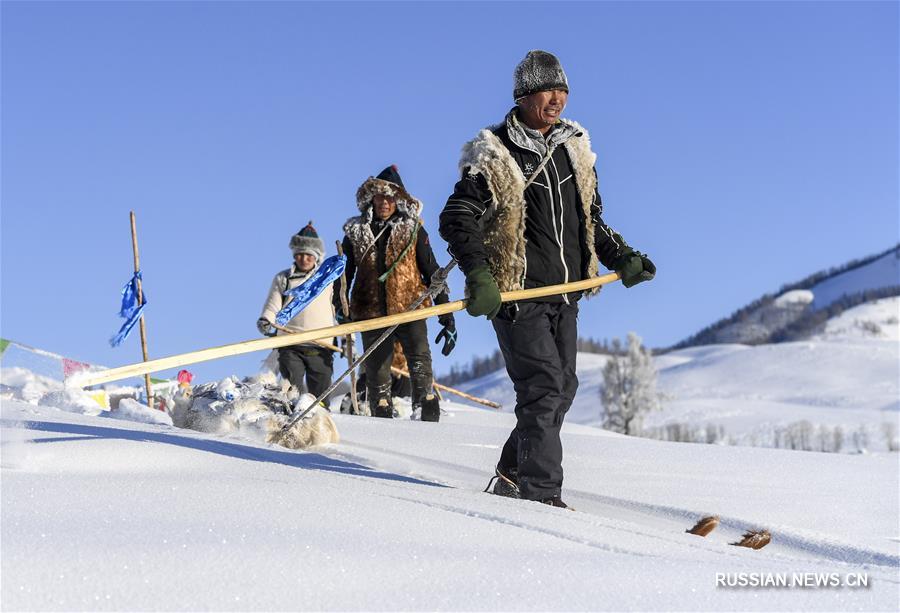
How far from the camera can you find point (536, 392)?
195 inches

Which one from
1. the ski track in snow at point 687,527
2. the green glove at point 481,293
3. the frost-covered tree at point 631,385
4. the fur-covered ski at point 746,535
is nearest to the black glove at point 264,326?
the ski track in snow at point 687,527

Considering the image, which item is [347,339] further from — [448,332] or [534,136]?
[534,136]

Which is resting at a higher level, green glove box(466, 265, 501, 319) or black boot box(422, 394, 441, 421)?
green glove box(466, 265, 501, 319)

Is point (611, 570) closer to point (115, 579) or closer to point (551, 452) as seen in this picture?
point (115, 579)

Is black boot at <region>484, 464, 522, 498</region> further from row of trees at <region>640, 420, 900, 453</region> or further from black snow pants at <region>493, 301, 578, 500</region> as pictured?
row of trees at <region>640, 420, 900, 453</region>

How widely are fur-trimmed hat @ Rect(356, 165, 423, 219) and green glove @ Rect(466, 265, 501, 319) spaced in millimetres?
4999

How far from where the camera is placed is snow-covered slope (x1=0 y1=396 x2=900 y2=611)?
2670 millimetres

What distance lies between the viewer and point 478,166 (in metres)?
5.05

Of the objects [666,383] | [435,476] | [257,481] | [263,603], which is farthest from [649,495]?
[666,383]

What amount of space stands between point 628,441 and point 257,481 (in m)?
5.29

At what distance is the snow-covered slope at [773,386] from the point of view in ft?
382

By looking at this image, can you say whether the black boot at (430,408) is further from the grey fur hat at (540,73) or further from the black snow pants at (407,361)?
the grey fur hat at (540,73)

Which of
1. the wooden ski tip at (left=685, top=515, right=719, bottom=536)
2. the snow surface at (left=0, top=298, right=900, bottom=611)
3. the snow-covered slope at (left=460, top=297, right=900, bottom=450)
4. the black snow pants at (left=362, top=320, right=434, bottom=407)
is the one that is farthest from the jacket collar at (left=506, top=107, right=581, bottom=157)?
the snow-covered slope at (left=460, top=297, right=900, bottom=450)

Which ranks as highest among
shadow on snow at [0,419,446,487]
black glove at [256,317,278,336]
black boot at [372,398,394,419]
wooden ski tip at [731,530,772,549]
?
black glove at [256,317,278,336]
